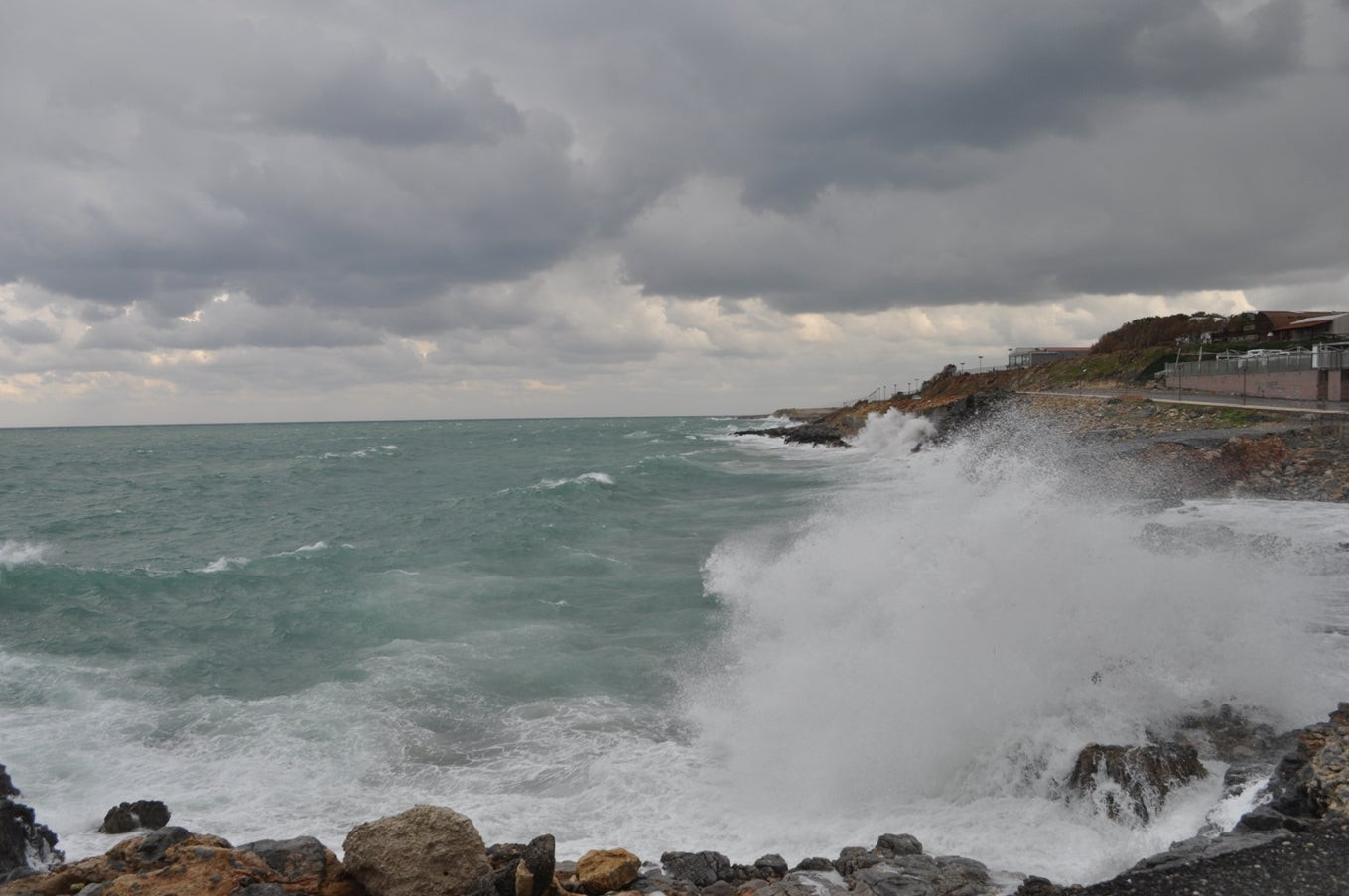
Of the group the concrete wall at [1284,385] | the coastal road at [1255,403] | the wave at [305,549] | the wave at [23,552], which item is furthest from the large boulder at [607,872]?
the concrete wall at [1284,385]

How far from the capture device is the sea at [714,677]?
7.98m

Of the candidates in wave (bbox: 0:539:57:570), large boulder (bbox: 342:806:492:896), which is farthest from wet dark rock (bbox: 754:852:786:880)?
wave (bbox: 0:539:57:570)

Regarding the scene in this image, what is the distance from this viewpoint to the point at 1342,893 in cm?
496

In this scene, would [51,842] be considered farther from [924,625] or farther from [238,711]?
[924,625]

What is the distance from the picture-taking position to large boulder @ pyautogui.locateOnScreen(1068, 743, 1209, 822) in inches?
274

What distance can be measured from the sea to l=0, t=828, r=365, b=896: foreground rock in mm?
1487

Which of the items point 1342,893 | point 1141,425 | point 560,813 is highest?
point 1141,425

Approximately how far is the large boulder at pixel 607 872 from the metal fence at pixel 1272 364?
99.2 ft

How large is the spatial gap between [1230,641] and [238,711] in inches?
494

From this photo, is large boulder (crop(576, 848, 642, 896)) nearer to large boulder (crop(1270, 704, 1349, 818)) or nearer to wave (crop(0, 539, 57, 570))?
large boulder (crop(1270, 704, 1349, 818))

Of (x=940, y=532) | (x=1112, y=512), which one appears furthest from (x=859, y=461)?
(x=940, y=532)

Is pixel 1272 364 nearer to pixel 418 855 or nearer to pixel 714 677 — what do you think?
pixel 714 677

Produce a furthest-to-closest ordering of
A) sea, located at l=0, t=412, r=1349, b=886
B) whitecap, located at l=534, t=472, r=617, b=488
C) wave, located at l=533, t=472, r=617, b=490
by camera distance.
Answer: whitecap, located at l=534, t=472, r=617, b=488
wave, located at l=533, t=472, r=617, b=490
sea, located at l=0, t=412, r=1349, b=886

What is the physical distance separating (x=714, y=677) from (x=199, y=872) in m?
7.27
